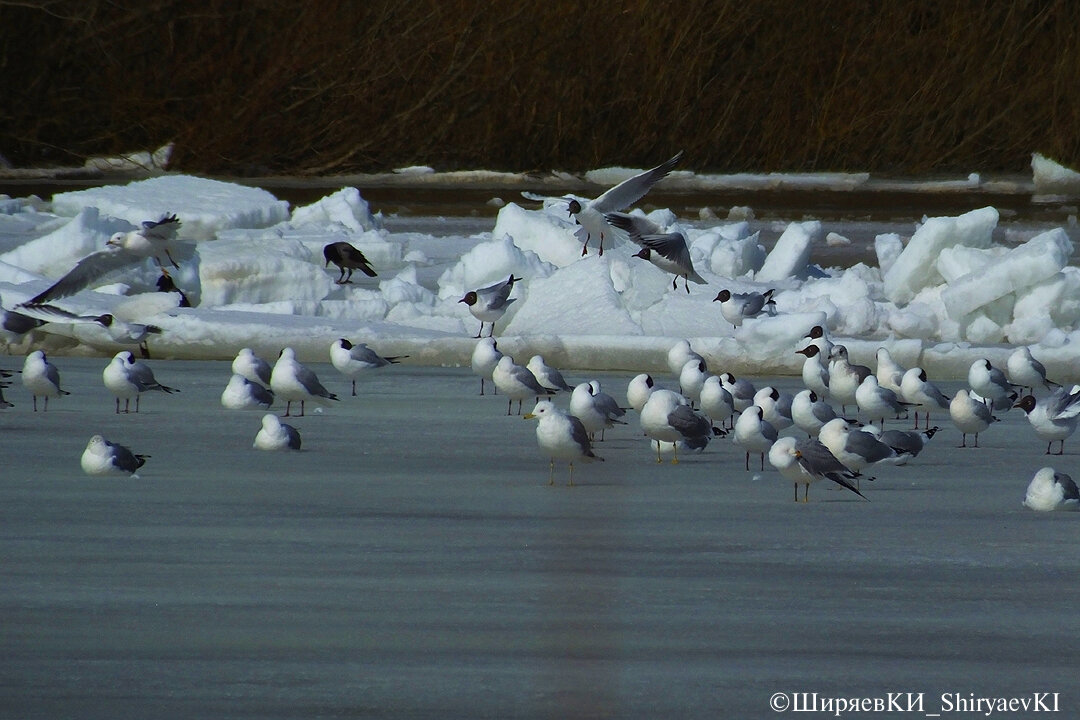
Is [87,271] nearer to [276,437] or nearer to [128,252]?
[128,252]

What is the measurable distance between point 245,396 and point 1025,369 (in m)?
3.15

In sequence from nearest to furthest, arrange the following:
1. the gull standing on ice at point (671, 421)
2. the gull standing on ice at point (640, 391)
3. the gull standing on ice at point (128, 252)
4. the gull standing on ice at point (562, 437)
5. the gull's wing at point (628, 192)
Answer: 1. the gull standing on ice at point (562, 437)
2. the gull standing on ice at point (671, 421)
3. the gull standing on ice at point (640, 391)
4. the gull standing on ice at point (128, 252)
5. the gull's wing at point (628, 192)

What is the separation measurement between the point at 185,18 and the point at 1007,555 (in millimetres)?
26981

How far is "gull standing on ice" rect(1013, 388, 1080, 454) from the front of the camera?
6344 mm

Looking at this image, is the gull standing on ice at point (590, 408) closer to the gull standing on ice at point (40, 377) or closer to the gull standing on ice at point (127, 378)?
the gull standing on ice at point (127, 378)

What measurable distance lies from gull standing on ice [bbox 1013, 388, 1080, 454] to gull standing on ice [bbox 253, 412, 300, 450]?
8.11ft

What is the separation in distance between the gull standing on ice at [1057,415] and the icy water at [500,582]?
0.31 ft

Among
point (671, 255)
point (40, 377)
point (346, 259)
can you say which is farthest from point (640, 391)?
point (346, 259)

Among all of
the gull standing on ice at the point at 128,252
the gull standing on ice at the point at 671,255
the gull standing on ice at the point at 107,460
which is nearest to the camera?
the gull standing on ice at the point at 107,460

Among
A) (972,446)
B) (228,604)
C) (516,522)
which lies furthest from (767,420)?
(228,604)

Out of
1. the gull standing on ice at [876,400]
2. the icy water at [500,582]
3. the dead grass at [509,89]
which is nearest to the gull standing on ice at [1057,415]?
the icy water at [500,582]

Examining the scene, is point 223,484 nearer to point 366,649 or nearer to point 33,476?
point 33,476

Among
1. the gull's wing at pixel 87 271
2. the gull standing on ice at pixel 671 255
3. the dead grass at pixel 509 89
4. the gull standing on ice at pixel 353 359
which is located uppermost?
the dead grass at pixel 509 89

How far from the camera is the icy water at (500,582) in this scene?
348 centimetres
